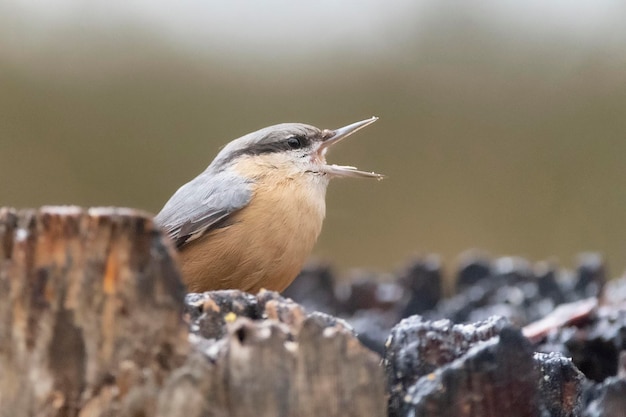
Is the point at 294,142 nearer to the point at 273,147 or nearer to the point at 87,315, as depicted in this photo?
the point at 273,147

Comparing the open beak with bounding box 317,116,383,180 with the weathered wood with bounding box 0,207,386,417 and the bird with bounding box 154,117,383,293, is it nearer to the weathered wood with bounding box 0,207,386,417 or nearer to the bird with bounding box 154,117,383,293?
the bird with bounding box 154,117,383,293

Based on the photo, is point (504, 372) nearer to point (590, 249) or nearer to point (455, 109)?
point (590, 249)

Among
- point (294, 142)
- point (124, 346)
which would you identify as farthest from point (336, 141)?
point (124, 346)

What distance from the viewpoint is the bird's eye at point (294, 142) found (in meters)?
2.38

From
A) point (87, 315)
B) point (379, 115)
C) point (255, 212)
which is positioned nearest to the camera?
point (87, 315)

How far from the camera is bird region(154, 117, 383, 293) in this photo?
2.01 meters

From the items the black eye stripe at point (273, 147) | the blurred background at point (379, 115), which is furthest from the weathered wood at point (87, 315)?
the blurred background at point (379, 115)

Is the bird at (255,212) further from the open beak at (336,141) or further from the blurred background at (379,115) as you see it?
the blurred background at (379,115)

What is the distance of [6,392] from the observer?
920 mm

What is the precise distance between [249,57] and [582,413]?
531cm

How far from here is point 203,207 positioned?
214 cm

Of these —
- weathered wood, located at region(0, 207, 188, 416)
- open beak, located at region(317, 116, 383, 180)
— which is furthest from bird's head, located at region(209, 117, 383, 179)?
weathered wood, located at region(0, 207, 188, 416)

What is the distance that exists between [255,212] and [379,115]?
3.92 metres

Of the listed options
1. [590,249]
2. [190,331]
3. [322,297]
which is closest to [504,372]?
[190,331]
